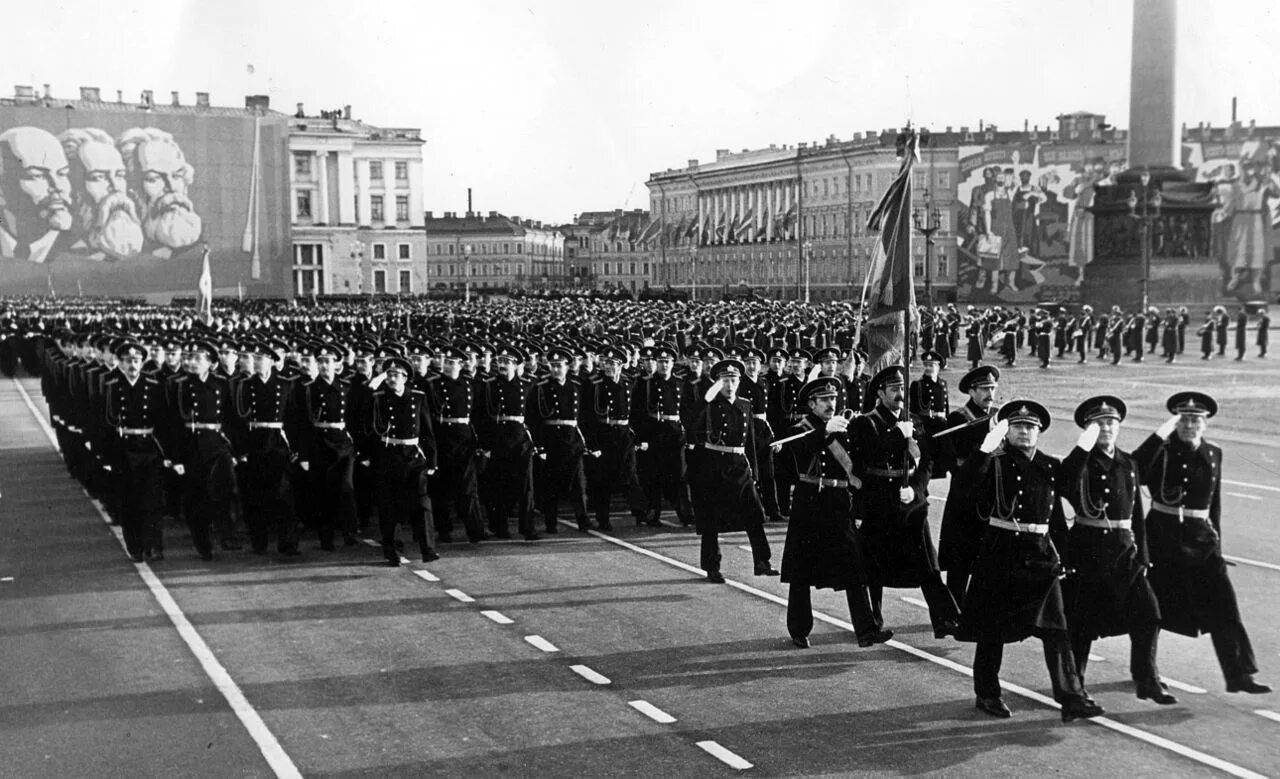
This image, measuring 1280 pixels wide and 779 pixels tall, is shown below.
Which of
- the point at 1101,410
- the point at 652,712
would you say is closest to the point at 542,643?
the point at 652,712

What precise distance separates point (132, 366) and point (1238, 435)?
16.1 m

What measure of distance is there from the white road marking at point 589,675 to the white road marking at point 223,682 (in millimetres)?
1931

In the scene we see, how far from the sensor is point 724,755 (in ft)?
24.0

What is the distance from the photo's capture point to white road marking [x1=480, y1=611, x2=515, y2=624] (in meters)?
10.4

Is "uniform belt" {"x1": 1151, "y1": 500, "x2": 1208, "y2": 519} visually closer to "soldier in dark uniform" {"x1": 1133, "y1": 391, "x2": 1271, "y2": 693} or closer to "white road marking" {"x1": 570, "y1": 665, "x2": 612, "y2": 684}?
"soldier in dark uniform" {"x1": 1133, "y1": 391, "x2": 1271, "y2": 693}

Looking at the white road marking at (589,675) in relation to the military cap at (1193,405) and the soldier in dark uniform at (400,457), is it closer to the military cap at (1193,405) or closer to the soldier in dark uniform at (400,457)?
the military cap at (1193,405)

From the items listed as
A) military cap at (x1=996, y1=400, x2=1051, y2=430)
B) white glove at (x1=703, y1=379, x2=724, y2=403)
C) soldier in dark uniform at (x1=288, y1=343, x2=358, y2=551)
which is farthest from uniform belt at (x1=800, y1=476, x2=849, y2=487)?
soldier in dark uniform at (x1=288, y1=343, x2=358, y2=551)

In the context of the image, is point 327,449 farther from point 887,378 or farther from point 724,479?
point 887,378

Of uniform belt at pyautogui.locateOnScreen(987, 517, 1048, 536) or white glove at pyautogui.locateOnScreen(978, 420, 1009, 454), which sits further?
white glove at pyautogui.locateOnScreen(978, 420, 1009, 454)

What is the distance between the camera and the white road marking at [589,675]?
8750mm

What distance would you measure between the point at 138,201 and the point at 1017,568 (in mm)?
72463

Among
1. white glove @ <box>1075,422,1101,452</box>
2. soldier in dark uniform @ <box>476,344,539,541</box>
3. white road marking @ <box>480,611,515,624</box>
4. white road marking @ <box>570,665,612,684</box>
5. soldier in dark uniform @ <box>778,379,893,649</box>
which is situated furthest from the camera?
soldier in dark uniform @ <box>476,344,539,541</box>

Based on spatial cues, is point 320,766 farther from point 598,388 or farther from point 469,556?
point 598,388

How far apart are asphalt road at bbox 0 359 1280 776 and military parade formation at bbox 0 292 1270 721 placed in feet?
1.19
